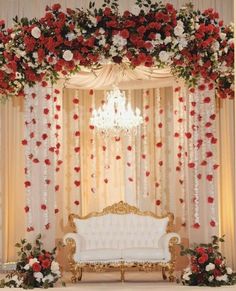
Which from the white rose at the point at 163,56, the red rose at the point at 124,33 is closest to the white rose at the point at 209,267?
the white rose at the point at 163,56

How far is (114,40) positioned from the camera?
18.5 ft

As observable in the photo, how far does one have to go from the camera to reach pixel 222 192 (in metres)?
8.47

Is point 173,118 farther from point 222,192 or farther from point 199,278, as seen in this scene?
point 199,278

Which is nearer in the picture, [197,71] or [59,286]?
[197,71]

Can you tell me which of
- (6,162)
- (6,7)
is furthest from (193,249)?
(6,7)

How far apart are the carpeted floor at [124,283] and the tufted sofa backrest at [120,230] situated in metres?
0.43

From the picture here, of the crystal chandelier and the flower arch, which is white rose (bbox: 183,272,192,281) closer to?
the crystal chandelier

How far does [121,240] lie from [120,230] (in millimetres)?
139

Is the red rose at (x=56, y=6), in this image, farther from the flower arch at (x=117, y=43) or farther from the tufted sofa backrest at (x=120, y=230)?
the tufted sofa backrest at (x=120, y=230)

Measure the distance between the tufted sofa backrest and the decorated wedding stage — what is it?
0.45 metres

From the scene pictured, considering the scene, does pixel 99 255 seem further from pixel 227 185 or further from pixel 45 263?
pixel 227 185

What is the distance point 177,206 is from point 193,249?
1398mm

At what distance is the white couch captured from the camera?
25.7 ft

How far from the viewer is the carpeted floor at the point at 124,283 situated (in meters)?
7.22
